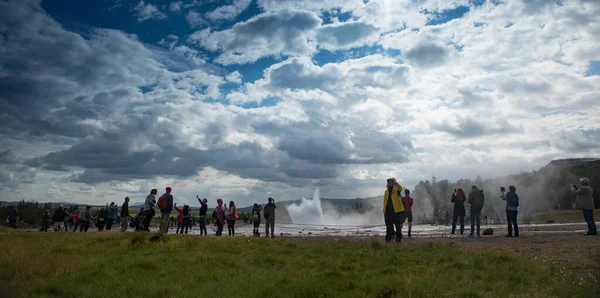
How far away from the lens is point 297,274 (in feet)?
27.3

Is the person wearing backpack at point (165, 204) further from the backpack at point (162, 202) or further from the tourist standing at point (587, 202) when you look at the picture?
the tourist standing at point (587, 202)

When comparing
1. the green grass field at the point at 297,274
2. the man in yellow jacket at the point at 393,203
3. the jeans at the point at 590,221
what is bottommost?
the green grass field at the point at 297,274

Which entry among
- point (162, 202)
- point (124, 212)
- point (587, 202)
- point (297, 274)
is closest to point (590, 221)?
point (587, 202)

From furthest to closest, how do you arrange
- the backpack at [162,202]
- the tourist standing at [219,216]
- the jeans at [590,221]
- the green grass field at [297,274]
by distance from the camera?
the tourist standing at [219,216]
the backpack at [162,202]
the jeans at [590,221]
the green grass field at [297,274]

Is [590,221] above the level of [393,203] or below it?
below

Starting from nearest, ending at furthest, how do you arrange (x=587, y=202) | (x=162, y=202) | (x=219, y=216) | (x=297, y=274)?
1. (x=297, y=274)
2. (x=587, y=202)
3. (x=162, y=202)
4. (x=219, y=216)

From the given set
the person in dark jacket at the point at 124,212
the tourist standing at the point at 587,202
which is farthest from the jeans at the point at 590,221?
the person in dark jacket at the point at 124,212

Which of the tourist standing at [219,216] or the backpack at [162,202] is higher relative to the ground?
the backpack at [162,202]

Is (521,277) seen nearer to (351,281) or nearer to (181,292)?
(351,281)

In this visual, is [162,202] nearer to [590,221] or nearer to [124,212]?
[124,212]

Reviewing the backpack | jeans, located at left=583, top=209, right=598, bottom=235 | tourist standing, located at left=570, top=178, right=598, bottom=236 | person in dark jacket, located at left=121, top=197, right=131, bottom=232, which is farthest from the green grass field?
person in dark jacket, located at left=121, top=197, right=131, bottom=232

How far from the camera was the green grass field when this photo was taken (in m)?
7.01

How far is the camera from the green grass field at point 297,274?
276 inches

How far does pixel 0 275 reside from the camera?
371 inches
